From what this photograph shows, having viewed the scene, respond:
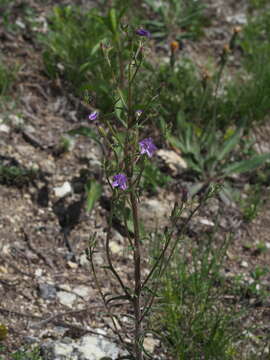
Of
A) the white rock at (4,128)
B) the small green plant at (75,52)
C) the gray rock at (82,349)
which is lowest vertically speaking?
the gray rock at (82,349)

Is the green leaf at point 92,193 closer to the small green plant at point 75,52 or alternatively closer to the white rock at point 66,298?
the white rock at point 66,298

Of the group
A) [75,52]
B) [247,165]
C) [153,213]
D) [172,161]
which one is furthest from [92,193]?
[75,52]

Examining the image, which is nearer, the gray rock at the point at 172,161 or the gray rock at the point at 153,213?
the gray rock at the point at 153,213

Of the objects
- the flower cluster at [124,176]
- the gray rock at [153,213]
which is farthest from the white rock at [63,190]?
the flower cluster at [124,176]

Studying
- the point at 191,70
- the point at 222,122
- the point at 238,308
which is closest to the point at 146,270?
the point at 238,308

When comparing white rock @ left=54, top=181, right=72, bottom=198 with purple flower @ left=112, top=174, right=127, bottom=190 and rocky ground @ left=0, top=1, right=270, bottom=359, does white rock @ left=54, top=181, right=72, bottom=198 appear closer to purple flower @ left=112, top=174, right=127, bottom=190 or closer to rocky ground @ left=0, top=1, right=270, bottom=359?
rocky ground @ left=0, top=1, right=270, bottom=359

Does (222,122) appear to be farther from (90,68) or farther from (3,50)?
(3,50)

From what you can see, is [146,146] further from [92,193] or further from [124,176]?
[92,193]
